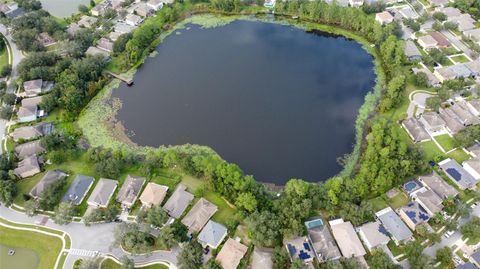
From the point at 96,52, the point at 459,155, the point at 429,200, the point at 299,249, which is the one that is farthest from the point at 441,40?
the point at 96,52

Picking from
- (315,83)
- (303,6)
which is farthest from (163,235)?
(303,6)

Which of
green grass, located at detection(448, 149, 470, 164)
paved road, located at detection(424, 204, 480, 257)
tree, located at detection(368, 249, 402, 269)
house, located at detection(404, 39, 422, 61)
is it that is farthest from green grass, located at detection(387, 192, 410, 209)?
house, located at detection(404, 39, 422, 61)

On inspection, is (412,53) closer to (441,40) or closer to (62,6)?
(441,40)

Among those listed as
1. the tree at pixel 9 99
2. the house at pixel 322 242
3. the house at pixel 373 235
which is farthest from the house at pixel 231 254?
the tree at pixel 9 99

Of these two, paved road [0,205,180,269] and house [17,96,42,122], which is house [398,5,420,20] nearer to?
paved road [0,205,180,269]

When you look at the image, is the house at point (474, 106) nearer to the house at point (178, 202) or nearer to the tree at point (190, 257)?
the house at point (178, 202)

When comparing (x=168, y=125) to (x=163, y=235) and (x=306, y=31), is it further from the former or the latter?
(x=306, y=31)
